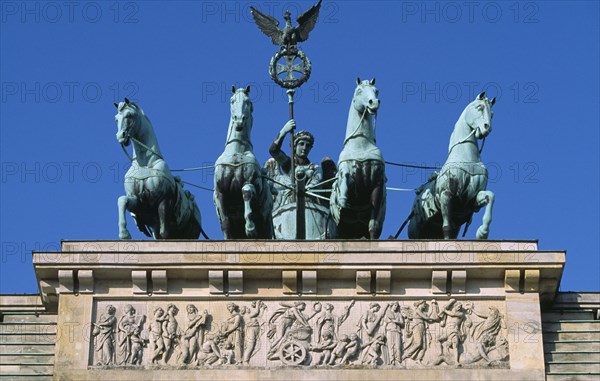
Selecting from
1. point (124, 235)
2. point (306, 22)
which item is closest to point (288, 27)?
point (306, 22)

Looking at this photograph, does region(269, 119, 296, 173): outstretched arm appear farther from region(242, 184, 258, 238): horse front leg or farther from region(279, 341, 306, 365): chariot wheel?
region(279, 341, 306, 365): chariot wheel

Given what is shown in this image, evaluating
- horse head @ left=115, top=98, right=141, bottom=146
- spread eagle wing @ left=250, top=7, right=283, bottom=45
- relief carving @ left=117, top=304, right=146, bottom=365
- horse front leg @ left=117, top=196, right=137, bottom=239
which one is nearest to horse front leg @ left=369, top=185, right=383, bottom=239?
horse front leg @ left=117, top=196, right=137, bottom=239

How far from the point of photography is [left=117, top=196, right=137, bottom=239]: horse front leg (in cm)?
3853

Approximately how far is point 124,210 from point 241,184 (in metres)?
1.98

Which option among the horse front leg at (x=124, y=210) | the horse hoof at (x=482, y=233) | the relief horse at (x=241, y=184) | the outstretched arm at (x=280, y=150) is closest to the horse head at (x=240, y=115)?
the relief horse at (x=241, y=184)

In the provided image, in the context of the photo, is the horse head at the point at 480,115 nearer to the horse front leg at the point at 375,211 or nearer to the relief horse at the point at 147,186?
the horse front leg at the point at 375,211

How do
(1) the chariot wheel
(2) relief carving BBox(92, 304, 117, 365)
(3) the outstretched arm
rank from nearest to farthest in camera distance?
1. (1) the chariot wheel
2. (2) relief carving BBox(92, 304, 117, 365)
3. (3) the outstretched arm

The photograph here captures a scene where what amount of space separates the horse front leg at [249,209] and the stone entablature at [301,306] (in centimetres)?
131

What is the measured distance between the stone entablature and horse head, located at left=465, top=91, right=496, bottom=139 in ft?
7.85

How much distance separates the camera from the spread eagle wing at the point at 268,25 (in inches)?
1740

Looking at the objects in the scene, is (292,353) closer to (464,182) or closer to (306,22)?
(464,182)

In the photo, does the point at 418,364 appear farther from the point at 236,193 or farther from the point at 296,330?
the point at 236,193

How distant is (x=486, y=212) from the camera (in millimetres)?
38469

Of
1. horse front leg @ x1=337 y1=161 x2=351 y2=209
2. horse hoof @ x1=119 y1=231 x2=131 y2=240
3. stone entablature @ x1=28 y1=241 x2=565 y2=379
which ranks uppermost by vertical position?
horse front leg @ x1=337 y1=161 x2=351 y2=209
